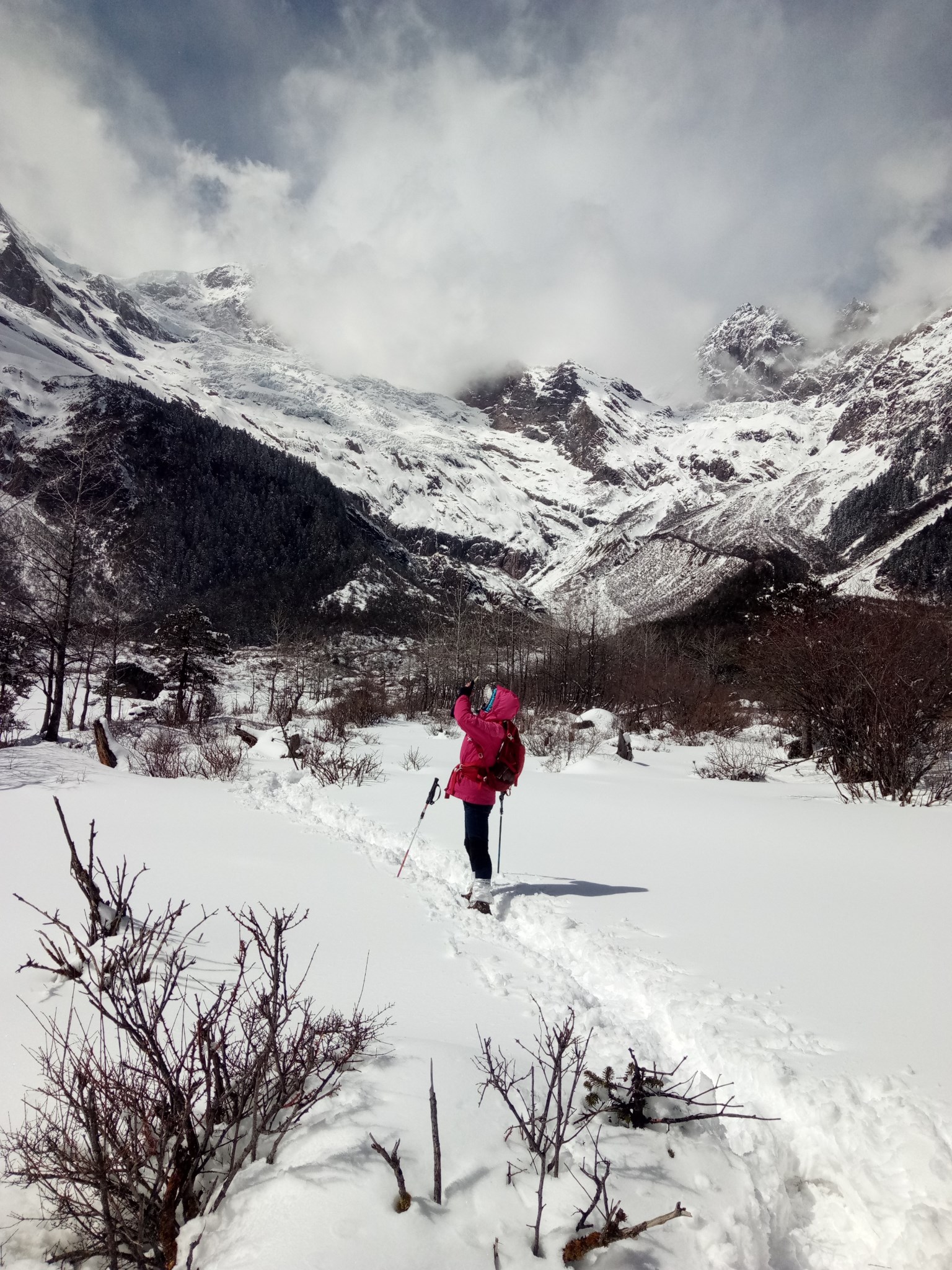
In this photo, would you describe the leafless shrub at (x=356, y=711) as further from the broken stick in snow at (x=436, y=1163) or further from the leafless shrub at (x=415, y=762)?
the broken stick in snow at (x=436, y=1163)

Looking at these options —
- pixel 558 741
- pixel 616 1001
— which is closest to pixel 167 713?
pixel 558 741

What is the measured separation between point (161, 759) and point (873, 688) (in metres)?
13.7

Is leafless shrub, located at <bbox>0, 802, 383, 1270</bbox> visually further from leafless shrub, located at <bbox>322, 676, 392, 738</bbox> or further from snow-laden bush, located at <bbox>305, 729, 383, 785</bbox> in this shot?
leafless shrub, located at <bbox>322, 676, 392, 738</bbox>

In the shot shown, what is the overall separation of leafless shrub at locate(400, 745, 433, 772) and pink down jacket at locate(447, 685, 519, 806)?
885 cm

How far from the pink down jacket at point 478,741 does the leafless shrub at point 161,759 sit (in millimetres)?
7844

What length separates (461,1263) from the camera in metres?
1.53

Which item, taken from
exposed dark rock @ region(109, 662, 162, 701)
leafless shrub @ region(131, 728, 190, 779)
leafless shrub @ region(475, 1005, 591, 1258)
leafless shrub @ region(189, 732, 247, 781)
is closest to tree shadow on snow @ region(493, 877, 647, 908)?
leafless shrub @ region(475, 1005, 591, 1258)

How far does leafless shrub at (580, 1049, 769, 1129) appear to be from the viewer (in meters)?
2.20

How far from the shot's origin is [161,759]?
12070mm

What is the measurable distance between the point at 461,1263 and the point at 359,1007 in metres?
1.45

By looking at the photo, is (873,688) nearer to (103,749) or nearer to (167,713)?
(103,749)

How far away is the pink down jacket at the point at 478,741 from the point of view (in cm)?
521

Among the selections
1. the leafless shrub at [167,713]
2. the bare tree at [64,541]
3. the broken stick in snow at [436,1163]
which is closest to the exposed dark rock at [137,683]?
the leafless shrub at [167,713]

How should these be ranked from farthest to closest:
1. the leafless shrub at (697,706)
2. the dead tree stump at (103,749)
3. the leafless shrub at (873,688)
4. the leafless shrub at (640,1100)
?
the leafless shrub at (697,706)
the dead tree stump at (103,749)
the leafless shrub at (873,688)
the leafless shrub at (640,1100)
